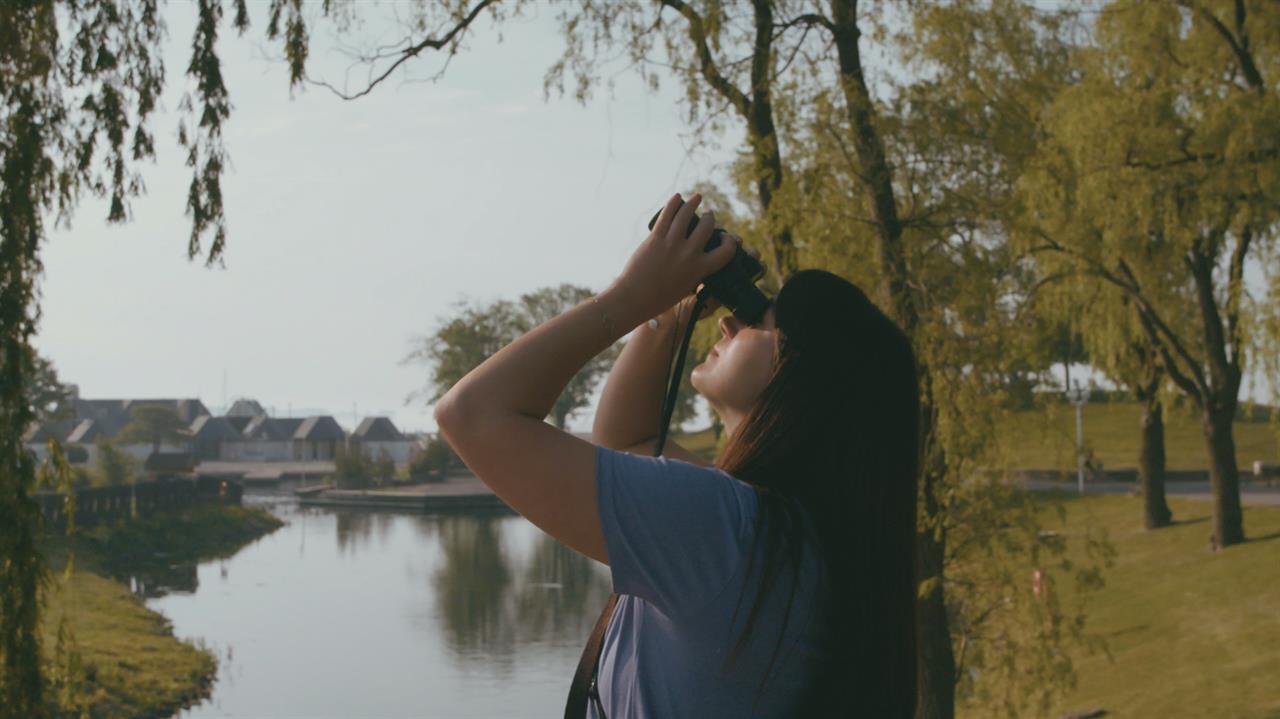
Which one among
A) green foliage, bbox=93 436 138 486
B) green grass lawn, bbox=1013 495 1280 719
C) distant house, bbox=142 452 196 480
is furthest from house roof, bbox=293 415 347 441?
green grass lawn, bbox=1013 495 1280 719

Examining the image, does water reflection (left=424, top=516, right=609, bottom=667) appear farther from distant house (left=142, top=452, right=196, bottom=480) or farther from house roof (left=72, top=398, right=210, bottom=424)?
Answer: house roof (left=72, top=398, right=210, bottom=424)

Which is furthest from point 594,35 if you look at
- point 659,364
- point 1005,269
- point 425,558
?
point 425,558

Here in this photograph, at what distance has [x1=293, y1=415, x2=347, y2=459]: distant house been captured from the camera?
68500mm

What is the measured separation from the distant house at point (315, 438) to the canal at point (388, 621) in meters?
37.4

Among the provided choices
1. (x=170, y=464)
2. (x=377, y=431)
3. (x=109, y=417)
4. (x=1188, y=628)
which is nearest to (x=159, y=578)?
(x=1188, y=628)

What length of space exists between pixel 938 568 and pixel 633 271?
5294 millimetres

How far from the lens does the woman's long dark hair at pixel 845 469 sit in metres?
1.16

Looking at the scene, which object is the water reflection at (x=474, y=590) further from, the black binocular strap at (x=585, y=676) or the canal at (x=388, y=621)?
the black binocular strap at (x=585, y=676)

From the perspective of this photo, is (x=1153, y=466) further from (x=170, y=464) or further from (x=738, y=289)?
(x=170, y=464)

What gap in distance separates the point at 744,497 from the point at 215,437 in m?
72.1

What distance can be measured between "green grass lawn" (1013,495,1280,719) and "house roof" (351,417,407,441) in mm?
58874

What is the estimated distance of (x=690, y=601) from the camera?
1.09 m

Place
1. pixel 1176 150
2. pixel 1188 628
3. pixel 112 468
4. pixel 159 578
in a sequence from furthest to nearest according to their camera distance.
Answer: pixel 112 468, pixel 159 578, pixel 1188 628, pixel 1176 150

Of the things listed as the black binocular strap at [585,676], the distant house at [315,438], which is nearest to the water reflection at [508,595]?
the black binocular strap at [585,676]
